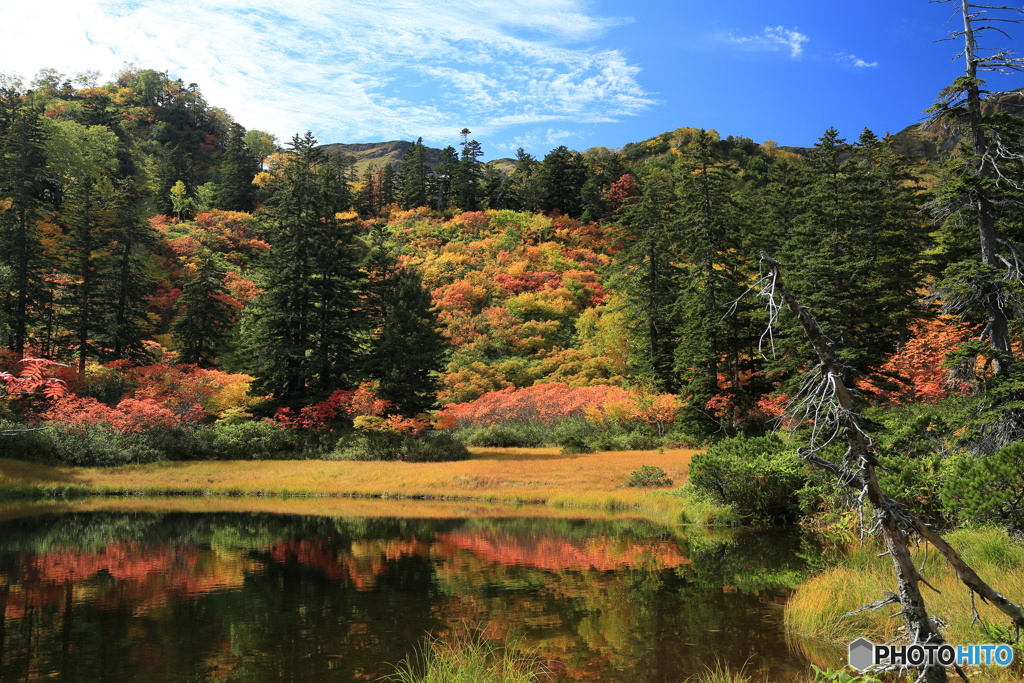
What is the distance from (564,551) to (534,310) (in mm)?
42492

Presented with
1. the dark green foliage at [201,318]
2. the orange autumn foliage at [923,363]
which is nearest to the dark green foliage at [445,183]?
the dark green foliage at [201,318]

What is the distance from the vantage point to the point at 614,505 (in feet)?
81.6

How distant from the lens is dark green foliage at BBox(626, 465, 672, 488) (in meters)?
26.4

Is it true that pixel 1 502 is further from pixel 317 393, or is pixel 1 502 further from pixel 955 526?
pixel 955 526

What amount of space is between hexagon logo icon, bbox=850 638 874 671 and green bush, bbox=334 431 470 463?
100ft

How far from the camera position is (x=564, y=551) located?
16.8m

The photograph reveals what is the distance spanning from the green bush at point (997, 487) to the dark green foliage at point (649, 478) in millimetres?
15442

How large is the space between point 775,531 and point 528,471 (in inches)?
501

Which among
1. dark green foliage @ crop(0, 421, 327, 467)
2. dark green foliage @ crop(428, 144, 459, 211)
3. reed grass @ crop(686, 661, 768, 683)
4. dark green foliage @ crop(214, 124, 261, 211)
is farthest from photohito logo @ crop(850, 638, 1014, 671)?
dark green foliage @ crop(214, 124, 261, 211)

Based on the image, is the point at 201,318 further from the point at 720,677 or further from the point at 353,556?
the point at 720,677

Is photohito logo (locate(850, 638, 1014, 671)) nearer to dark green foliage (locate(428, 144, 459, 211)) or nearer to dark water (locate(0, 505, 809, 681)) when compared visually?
dark water (locate(0, 505, 809, 681))

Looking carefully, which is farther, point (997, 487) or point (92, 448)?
point (92, 448)

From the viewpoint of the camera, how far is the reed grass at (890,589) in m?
8.02

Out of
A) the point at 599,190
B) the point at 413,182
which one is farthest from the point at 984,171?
the point at 413,182
